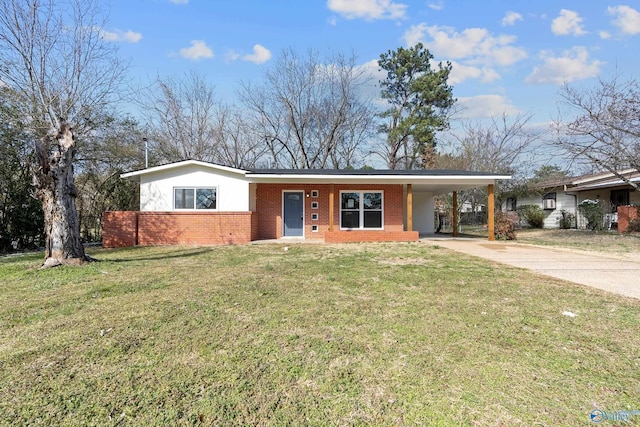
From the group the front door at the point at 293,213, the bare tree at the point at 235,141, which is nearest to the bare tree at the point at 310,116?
the bare tree at the point at 235,141

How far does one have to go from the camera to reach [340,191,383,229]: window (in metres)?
13.7

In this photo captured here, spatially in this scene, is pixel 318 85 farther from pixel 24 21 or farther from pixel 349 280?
pixel 349 280

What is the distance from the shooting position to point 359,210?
13773 mm

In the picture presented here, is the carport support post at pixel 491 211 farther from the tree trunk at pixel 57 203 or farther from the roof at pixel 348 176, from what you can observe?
the tree trunk at pixel 57 203

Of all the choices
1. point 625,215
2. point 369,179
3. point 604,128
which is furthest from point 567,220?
point 369,179

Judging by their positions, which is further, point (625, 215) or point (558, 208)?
point (558, 208)

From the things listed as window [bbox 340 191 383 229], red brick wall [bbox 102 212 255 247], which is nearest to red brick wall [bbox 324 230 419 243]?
window [bbox 340 191 383 229]

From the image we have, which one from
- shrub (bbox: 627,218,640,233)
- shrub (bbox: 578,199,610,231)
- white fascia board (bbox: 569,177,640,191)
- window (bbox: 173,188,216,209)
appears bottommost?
shrub (bbox: 627,218,640,233)

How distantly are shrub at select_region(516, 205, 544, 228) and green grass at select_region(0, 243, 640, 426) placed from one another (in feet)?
59.7

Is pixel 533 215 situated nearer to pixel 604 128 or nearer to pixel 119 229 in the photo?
pixel 604 128

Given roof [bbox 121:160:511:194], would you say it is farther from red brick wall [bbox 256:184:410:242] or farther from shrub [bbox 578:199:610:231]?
shrub [bbox 578:199:610:231]

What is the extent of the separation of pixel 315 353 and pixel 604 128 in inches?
575

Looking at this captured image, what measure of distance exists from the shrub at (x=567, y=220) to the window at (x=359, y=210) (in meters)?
13.7

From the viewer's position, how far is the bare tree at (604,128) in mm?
11344
